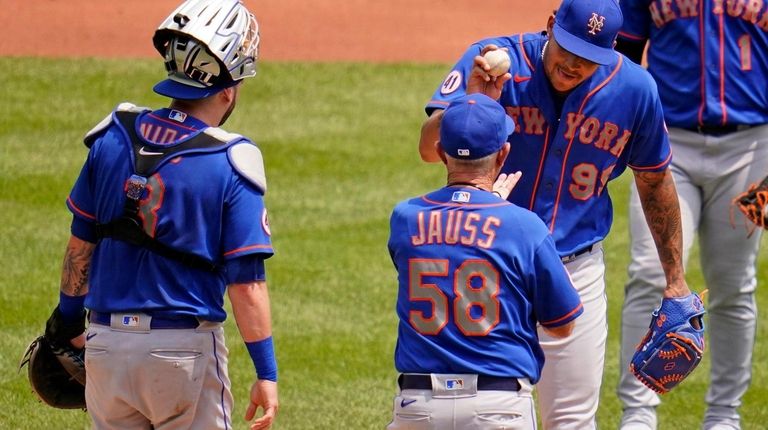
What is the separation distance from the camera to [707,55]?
6105 mm

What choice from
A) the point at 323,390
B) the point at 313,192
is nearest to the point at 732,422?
the point at 323,390

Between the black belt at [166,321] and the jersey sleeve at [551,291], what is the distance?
108 centimetres

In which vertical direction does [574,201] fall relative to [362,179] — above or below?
above

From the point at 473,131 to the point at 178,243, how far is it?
3.20 feet

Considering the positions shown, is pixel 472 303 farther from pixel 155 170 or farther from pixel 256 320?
pixel 155 170

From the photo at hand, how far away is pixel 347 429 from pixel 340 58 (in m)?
8.86

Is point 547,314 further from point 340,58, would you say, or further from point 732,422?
point 340,58

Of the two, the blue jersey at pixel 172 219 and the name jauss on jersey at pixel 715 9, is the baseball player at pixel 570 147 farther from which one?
the name jauss on jersey at pixel 715 9

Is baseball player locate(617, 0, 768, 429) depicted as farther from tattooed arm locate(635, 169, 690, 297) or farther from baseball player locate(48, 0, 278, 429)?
baseball player locate(48, 0, 278, 429)

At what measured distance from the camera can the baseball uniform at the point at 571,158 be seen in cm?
492

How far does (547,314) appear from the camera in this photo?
4.17 metres

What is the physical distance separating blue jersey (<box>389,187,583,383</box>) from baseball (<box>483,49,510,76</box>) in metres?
0.66

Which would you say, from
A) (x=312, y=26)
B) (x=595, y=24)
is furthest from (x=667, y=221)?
(x=312, y=26)

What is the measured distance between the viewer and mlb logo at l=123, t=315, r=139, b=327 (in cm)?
416
